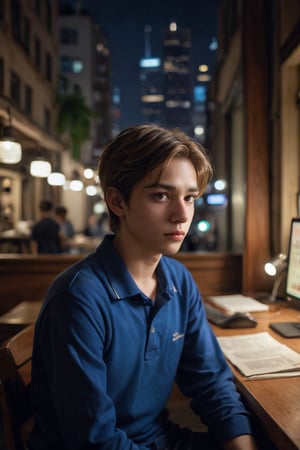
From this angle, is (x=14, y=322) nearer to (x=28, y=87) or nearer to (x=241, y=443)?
(x=241, y=443)

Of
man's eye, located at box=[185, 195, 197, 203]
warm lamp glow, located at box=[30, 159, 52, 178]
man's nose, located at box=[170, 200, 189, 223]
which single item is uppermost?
warm lamp glow, located at box=[30, 159, 52, 178]

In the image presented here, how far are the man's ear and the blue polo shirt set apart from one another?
0.14 m

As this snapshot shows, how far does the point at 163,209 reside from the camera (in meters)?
1.39

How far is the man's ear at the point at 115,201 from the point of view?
1439 millimetres

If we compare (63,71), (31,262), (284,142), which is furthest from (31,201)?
(63,71)

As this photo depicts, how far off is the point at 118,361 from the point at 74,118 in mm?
19942

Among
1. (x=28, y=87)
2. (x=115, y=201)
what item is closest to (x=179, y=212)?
(x=115, y=201)

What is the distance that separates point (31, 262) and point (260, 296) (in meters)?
1.96

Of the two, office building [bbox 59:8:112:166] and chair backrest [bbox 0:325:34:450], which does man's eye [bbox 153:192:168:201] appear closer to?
chair backrest [bbox 0:325:34:450]

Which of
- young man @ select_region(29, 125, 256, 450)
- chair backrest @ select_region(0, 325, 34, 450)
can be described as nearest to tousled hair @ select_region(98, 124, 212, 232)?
young man @ select_region(29, 125, 256, 450)

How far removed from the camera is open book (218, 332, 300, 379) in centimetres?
165

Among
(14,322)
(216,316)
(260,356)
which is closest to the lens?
(260,356)

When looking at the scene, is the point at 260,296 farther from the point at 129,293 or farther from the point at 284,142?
the point at 129,293

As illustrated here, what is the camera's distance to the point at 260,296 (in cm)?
312
